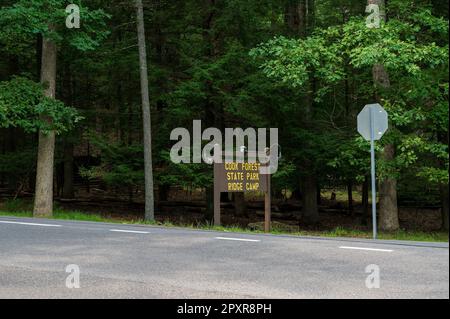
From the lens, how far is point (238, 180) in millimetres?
17078

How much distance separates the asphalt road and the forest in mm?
6631

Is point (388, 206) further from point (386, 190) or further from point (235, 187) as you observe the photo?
point (235, 187)

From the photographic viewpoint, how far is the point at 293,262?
8.80 metres

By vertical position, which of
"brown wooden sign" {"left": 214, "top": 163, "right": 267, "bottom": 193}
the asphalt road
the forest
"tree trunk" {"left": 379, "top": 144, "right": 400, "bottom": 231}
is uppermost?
the forest

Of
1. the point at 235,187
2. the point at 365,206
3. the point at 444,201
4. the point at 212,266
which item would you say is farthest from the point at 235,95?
the point at 212,266

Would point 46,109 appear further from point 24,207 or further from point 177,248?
point 177,248

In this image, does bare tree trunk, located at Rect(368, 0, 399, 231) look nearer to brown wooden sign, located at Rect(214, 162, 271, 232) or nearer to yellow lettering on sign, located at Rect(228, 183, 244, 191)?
brown wooden sign, located at Rect(214, 162, 271, 232)

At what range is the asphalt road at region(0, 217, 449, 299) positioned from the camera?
6.76 m

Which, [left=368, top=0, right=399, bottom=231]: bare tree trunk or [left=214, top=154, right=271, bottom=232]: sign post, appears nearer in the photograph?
[left=214, top=154, right=271, bottom=232]: sign post

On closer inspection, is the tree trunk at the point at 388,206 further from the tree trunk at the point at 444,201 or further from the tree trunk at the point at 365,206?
the tree trunk at the point at 365,206

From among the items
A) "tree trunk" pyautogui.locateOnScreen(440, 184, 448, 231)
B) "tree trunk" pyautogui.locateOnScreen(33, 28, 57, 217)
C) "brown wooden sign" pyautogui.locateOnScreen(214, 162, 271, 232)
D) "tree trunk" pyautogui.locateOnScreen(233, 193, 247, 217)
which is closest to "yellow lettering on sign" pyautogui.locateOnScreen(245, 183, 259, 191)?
"brown wooden sign" pyautogui.locateOnScreen(214, 162, 271, 232)

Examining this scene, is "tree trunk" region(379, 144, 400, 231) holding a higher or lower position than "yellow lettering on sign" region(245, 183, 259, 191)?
lower

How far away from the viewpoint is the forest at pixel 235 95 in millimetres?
17141

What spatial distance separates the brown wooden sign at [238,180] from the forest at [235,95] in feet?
Answer: 4.46
